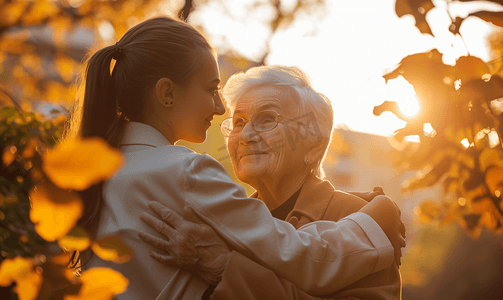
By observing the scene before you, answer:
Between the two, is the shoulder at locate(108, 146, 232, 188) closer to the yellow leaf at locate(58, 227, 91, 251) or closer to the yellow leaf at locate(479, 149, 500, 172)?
the yellow leaf at locate(58, 227, 91, 251)

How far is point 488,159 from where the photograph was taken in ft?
7.23

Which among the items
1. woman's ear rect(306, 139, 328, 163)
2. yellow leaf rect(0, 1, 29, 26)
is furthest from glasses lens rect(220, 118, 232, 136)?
yellow leaf rect(0, 1, 29, 26)

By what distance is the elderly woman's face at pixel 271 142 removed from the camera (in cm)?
294

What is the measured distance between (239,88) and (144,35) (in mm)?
1059

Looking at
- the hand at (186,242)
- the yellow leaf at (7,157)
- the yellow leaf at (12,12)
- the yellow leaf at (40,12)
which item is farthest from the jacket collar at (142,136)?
the yellow leaf at (40,12)

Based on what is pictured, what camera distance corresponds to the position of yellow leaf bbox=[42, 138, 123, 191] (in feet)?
3.10

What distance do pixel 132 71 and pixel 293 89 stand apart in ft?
4.10

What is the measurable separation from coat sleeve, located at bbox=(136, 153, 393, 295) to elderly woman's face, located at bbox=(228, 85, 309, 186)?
96 cm

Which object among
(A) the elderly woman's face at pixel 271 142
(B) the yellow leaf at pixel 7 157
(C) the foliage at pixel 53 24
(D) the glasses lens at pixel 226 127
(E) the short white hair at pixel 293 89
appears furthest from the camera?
(C) the foliage at pixel 53 24

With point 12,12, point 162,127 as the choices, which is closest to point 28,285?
point 162,127

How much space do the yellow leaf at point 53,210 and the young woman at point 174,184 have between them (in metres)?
0.90

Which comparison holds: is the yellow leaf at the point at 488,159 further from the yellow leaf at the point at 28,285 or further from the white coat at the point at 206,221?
the yellow leaf at the point at 28,285

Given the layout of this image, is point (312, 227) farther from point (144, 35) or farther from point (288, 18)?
point (288, 18)

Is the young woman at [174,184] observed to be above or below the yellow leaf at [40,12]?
above
